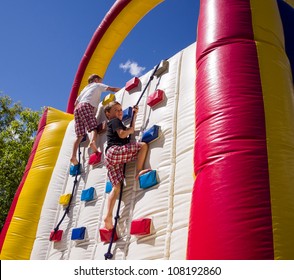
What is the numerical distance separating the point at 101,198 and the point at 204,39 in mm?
1665

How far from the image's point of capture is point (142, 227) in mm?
2139

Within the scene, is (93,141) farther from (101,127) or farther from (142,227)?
(142,227)

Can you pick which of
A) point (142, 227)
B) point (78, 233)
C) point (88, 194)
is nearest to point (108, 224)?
point (142, 227)

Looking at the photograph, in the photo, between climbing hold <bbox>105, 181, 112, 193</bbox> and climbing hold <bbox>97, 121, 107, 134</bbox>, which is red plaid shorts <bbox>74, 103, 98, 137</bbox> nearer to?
climbing hold <bbox>97, 121, 107, 134</bbox>

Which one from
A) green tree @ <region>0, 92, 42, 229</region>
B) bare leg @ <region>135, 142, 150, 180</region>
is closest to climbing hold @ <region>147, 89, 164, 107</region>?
bare leg @ <region>135, 142, 150, 180</region>

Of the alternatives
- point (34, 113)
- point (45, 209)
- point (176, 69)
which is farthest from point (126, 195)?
point (34, 113)

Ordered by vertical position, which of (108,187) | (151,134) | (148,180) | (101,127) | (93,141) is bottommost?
(148,180)

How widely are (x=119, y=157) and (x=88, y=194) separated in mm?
683

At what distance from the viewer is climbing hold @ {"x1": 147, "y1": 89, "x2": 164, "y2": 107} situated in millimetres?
2852

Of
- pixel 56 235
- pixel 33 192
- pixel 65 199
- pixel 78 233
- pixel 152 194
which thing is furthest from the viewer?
pixel 33 192

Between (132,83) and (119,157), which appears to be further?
(132,83)

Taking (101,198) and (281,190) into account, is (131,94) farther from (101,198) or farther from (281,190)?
(281,190)

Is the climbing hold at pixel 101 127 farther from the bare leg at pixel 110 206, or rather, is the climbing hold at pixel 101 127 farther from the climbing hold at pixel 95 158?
the bare leg at pixel 110 206

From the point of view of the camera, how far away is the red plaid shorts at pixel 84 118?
359cm
